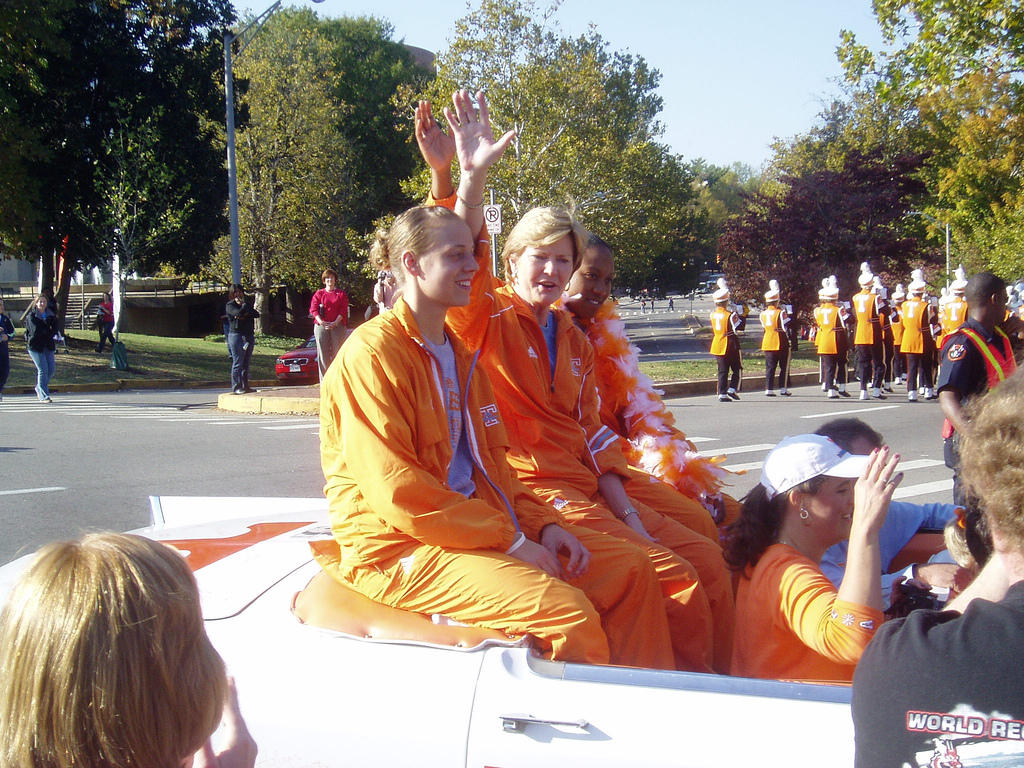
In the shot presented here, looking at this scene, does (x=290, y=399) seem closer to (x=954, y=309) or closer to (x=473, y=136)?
(x=954, y=309)

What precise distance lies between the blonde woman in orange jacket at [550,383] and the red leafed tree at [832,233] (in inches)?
984

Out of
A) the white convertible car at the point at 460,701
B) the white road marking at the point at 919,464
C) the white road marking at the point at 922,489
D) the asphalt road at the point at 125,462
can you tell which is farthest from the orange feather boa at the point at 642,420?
the white road marking at the point at 919,464

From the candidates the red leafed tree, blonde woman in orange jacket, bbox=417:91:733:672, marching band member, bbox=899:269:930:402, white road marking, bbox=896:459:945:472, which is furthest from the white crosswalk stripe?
the red leafed tree

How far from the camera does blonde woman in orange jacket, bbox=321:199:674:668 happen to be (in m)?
2.39

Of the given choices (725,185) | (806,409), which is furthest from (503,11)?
(725,185)

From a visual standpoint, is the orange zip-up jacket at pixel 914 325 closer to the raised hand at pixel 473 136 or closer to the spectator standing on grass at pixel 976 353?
the spectator standing on grass at pixel 976 353

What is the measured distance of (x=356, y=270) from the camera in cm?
3575

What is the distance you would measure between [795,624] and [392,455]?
3.61 feet

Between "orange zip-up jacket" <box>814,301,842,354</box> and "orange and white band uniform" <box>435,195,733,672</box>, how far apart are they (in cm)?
1407

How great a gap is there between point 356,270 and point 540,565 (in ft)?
111

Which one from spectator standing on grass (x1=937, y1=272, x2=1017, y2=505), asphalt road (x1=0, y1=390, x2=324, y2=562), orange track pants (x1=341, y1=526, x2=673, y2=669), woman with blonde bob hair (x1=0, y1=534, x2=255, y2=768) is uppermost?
spectator standing on grass (x1=937, y1=272, x2=1017, y2=505)

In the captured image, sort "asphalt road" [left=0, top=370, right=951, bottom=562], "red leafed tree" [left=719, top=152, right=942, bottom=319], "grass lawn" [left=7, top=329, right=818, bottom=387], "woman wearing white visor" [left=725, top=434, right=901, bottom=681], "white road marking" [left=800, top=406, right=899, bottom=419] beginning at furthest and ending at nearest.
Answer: "red leafed tree" [left=719, top=152, right=942, bottom=319] → "grass lawn" [left=7, top=329, right=818, bottom=387] → "white road marking" [left=800, top=406, right=899, bottom=419] → "asphalt road" [left=0, top=370, right=951, bottom=562] → "woman wearing white visor" [left=725, top=434, right=901, bottom=681]

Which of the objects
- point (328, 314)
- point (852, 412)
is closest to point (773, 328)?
point (852, 412)

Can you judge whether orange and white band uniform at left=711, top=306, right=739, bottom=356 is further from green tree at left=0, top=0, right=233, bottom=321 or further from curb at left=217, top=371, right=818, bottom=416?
green tree at left=0, top=0, right=233, bottom=321
